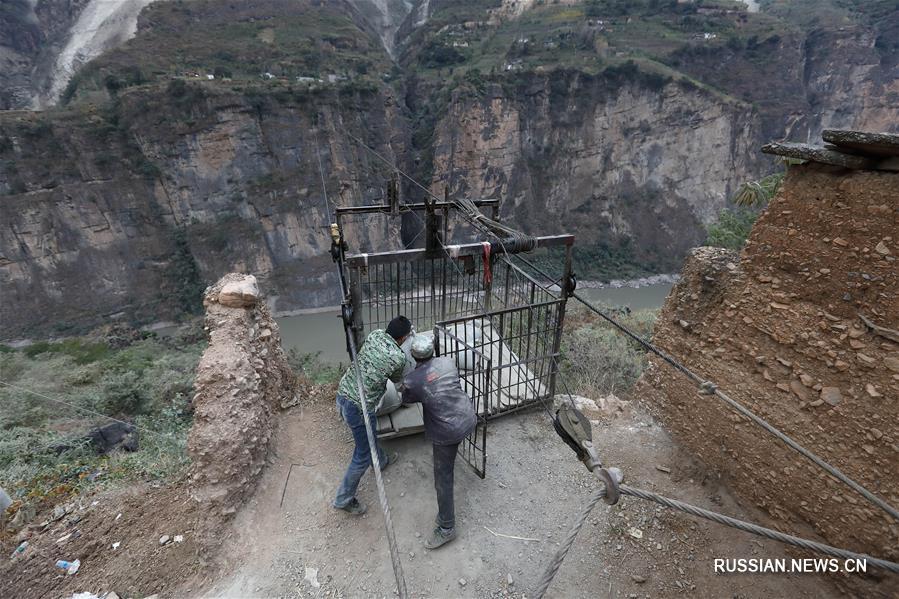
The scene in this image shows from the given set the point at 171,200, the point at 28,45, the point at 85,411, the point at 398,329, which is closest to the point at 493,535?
the point at 398,329

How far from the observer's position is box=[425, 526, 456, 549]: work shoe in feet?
10.9

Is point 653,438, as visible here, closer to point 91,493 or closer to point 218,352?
point 218,352

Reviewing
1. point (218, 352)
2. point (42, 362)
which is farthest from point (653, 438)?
point (42, 362)

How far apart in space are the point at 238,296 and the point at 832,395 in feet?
17.7

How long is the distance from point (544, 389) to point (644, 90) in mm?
37198

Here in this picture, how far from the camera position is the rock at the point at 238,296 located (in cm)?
443

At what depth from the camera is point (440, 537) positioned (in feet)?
11.0

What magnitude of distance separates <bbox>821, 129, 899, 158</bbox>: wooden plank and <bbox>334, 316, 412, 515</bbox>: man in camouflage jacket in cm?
312

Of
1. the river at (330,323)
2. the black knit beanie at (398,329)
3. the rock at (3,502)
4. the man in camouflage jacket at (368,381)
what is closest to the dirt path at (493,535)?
the man in camouflage jacket at (368,381)

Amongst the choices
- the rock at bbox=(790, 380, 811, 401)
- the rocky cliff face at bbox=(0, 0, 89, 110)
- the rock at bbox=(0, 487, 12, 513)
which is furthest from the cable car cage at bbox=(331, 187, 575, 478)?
the rocky cliff face at bbox=(0, 0, 89, 110)

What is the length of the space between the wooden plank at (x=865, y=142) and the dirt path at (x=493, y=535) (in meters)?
3.01

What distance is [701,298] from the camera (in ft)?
13.7

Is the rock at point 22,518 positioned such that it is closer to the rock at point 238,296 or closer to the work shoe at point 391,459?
the rock at point 238,296

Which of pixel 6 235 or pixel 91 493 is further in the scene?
pixel 6 235
